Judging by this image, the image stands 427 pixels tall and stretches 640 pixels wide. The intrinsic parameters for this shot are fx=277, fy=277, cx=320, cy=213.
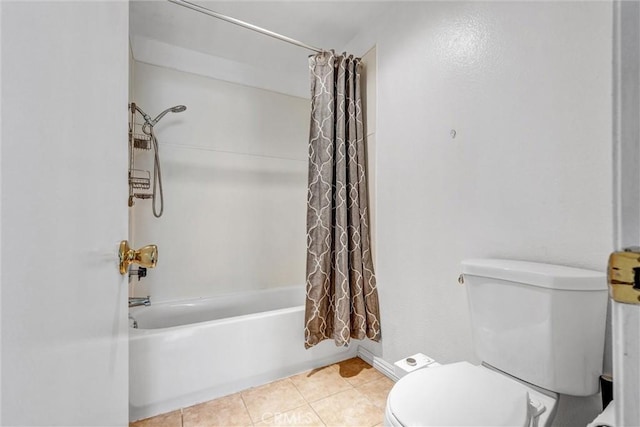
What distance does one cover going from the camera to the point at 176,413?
1.41 metres

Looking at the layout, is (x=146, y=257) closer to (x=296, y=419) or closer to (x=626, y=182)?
(x=626, y=182)

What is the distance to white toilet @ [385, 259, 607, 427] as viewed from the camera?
79cm

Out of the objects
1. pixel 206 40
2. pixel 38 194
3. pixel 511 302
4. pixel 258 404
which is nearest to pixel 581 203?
pixel 511 302

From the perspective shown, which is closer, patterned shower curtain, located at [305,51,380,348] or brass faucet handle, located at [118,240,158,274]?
brass faucet handle, located at [118,240,158,274]

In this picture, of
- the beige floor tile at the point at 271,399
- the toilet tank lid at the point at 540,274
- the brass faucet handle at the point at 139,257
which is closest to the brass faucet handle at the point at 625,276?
the brass faucet handle at the point at 139,257

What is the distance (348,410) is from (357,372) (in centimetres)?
37

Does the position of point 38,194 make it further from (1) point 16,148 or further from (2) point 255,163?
(2) point 255,163

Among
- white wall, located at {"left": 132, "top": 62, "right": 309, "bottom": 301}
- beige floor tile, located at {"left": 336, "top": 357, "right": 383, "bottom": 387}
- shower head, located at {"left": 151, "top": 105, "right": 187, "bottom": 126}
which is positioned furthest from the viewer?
white wall, located at {"left": 132, "top": 62, "right": 309, "bottom": 301}

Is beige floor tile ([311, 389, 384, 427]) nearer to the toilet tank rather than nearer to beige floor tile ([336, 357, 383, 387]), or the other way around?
beige floor tile ([336, 357, 383, 387])

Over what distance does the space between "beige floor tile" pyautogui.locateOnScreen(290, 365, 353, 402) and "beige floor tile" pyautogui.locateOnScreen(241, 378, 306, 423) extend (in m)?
0.04

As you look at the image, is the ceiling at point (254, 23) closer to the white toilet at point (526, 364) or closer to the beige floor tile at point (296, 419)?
the white toilet at point (526, 364)

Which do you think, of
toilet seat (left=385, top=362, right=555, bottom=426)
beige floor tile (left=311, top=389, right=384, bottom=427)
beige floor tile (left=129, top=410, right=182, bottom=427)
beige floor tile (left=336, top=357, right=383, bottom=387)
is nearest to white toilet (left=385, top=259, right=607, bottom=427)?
toilet seat (left=385, top=362, right=555, bottom=426)

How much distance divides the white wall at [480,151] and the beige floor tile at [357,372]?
0.14 m

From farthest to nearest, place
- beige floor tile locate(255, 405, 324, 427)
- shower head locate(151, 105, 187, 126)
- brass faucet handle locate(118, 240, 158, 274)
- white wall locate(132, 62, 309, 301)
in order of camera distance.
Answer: white wall locate(132, 62, 309, 301) → shower head locate(151, 105, 187, 126) → beige floor tile locate(255, 405, 324, 427) → brass faucet handle locate(118, 240, 158, 274)
